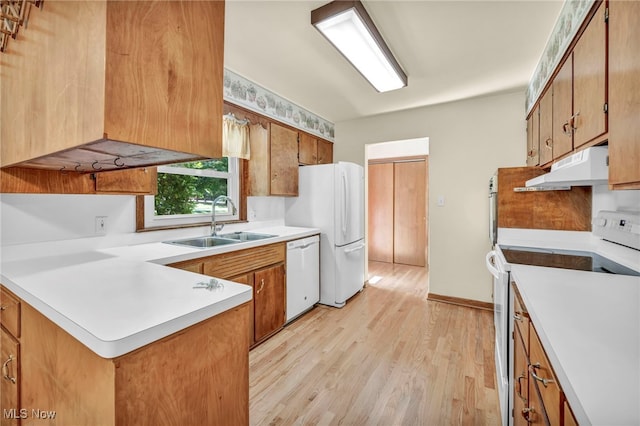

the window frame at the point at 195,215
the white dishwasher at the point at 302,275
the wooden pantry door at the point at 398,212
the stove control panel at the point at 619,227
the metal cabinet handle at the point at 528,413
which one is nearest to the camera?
the metal cabinet handle at the point at 528,413

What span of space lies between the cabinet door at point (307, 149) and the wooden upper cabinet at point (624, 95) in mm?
2714

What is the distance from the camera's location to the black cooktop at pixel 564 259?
1461mm

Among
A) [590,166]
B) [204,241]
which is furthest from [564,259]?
[204,241]

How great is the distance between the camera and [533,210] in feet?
7.39

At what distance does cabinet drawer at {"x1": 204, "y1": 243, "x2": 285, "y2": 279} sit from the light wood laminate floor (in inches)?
26.9

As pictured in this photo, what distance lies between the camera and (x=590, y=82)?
52.1 inches

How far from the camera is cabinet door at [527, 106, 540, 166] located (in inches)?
92.5

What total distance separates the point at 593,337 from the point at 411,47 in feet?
6.99

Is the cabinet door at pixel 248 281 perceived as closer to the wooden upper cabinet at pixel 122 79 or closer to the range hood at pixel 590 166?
the wooden upper cabinet at pixel 122 79

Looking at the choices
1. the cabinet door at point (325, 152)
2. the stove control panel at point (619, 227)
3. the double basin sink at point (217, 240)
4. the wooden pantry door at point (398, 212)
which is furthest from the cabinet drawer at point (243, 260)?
the wooden pantry door at point (398, 212)

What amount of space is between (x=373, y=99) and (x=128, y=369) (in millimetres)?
3168

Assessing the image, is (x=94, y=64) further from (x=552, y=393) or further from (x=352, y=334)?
(x=352, y=334)

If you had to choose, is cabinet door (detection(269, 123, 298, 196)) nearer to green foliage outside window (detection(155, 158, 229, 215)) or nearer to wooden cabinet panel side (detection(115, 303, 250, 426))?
green foliage outside window (detection(155, 158, 229, 215))

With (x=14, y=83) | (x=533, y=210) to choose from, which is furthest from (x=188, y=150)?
(x=533, y=210)
